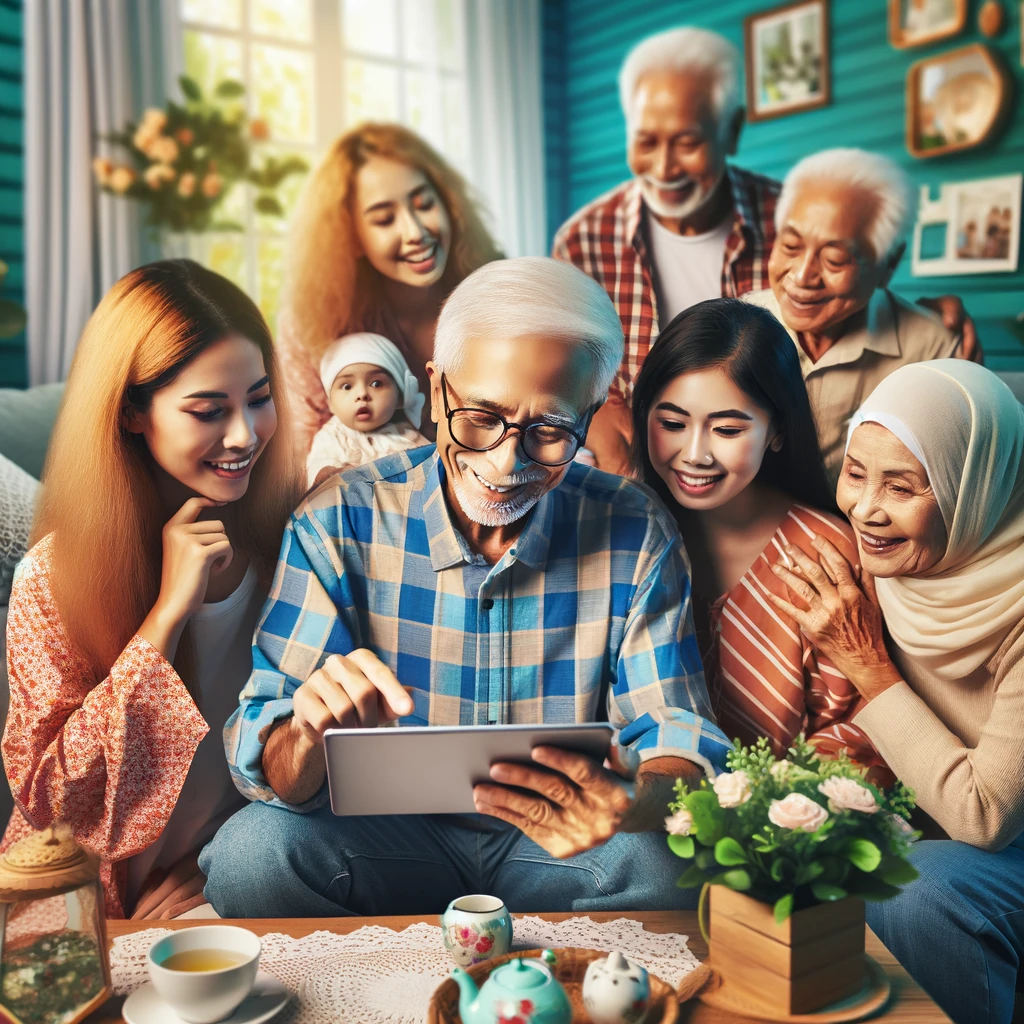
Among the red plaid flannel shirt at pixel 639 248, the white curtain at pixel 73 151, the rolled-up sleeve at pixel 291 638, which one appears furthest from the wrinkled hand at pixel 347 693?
the white curtain at pixel 73 151

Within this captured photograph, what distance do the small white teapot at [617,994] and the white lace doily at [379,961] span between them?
0.13 meters

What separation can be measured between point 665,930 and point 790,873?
0.92 ft

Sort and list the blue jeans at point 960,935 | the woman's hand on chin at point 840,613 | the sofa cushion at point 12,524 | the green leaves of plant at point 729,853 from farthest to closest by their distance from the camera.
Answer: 1. the sofa cushion at point 12,524
2. the woman's hand on chin at point 840,613
3. the blue jeans at point 960,935
4. the green leaves of plant at point 729,853

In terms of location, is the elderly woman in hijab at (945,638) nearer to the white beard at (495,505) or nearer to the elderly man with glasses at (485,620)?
the elderly man with glasses at (485,620)

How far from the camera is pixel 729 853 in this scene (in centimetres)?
119

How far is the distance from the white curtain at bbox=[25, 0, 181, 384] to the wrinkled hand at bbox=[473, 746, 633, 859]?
2.22m

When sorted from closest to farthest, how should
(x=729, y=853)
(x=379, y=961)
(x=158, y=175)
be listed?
(x=729, y=853) → (x=379, y=961) → (x=158, y=175)

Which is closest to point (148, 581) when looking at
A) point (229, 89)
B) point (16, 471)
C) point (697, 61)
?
point (16, 471)

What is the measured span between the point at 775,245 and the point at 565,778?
1.25 metres

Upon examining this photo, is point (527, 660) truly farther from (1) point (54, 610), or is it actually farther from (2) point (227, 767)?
(1) point (54, 610)

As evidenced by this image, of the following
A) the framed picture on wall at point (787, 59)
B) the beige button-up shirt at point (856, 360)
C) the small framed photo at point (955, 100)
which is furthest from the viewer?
the framed picture on wall at point (787, 59)

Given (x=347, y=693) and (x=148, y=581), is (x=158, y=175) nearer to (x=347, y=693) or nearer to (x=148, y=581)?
(x=148, y=581)

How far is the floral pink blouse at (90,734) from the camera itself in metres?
1.66

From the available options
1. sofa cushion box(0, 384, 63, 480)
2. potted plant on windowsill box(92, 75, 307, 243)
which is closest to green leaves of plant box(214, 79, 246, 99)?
potted plant on windowsill box(92, 75, 307, 243)
